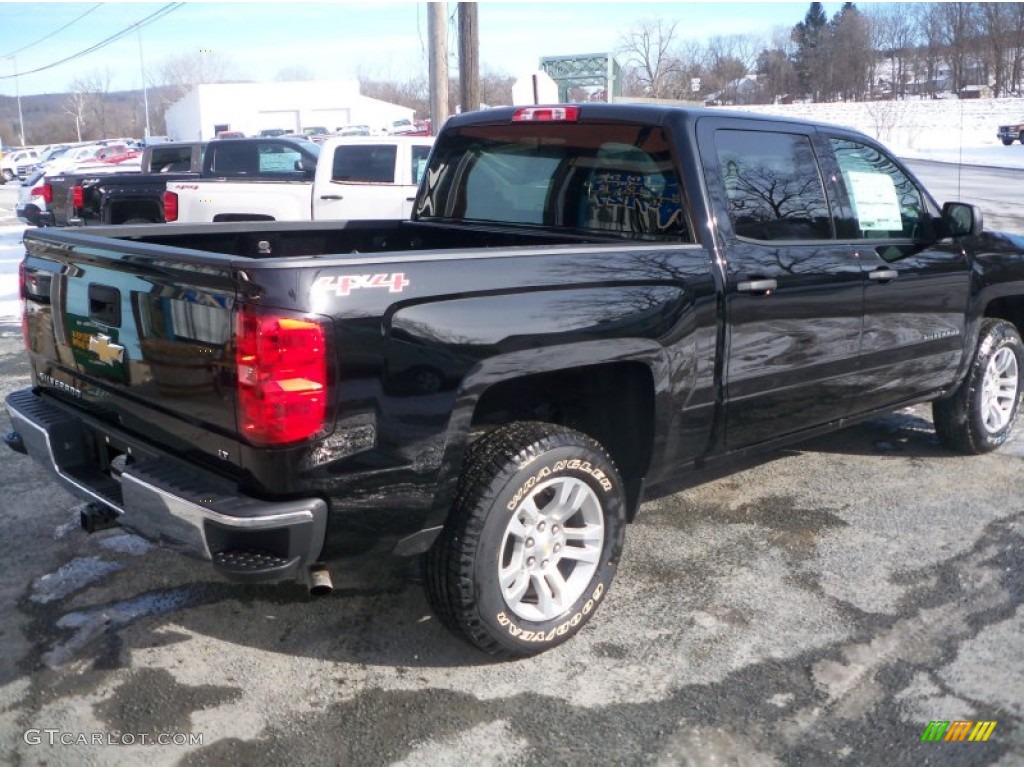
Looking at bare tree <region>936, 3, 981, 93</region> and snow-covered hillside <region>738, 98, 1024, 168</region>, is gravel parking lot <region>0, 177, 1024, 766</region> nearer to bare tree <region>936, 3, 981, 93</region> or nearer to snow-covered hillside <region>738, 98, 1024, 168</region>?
snow-covered hillside <region>738, 98, 1024, 168</region>

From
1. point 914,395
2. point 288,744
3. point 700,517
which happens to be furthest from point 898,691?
point 914,395

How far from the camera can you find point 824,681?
3289mm

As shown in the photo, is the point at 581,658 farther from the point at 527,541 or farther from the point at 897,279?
the point at 897,279

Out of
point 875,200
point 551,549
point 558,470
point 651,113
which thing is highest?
point 651,113

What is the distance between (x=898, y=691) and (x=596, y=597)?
107 centimetres

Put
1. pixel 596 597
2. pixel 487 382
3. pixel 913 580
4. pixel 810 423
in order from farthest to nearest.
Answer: pixel 810 423 < pixel 913 580 < pixel 596 597 < pixel 487 382

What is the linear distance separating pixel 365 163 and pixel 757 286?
8.57 metres

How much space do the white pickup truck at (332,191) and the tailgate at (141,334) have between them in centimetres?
773

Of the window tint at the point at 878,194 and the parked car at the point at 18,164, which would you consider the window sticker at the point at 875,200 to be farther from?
the parked car at the point at 18,164

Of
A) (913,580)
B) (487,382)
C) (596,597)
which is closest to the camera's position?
(487,382)

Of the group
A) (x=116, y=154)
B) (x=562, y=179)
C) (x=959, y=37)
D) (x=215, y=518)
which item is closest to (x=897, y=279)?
(x=562, y=179)

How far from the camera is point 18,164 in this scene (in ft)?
166

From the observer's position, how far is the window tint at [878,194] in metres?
4.67

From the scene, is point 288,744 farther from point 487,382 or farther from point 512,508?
point 487,382
